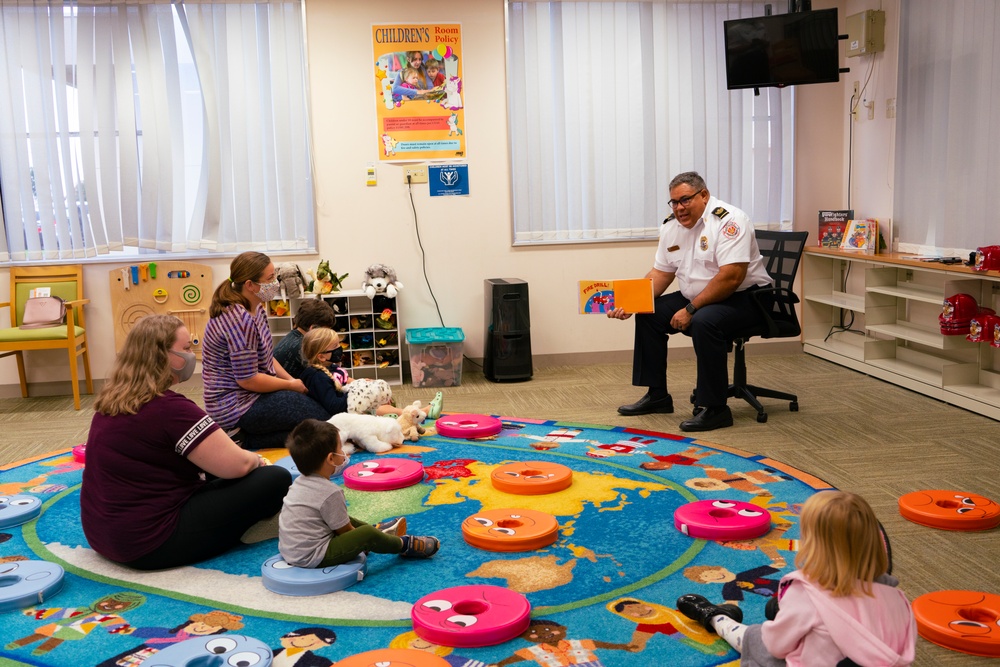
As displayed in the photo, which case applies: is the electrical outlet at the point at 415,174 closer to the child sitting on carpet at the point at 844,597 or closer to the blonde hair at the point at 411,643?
the blonde hair at the point at 411,643

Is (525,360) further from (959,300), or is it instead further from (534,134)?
(959,300)

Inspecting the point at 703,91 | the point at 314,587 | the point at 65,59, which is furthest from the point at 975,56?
the point at 65,59

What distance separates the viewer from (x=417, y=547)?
3152mm

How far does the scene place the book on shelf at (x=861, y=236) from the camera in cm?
618

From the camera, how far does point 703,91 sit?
21.8 feet

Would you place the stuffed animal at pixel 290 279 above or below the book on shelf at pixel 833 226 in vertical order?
below

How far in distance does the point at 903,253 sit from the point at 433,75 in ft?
11.3

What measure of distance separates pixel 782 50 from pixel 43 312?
516 centimetres

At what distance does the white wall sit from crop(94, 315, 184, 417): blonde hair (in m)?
3.52

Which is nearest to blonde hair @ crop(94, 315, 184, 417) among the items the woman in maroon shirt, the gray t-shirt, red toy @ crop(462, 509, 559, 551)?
the woman in maroon shirt

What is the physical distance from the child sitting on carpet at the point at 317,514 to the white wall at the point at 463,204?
12.1ft

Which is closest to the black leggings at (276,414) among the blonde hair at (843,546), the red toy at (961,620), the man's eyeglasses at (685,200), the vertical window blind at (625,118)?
the man's eyeglasses at (685,200)

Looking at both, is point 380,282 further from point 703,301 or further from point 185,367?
point 185,367

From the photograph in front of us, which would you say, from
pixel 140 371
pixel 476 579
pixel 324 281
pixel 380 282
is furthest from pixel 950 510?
pixel 324 281
